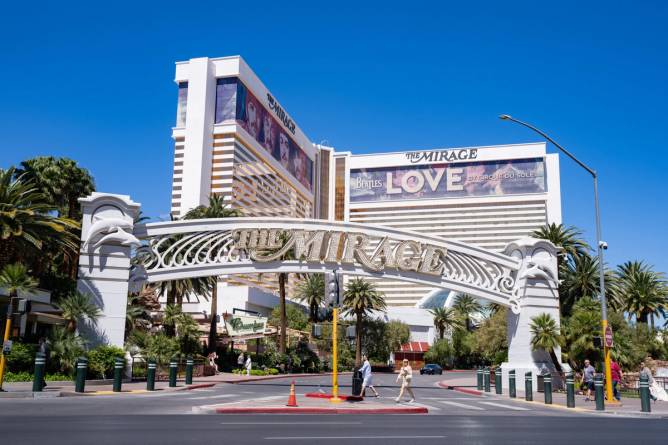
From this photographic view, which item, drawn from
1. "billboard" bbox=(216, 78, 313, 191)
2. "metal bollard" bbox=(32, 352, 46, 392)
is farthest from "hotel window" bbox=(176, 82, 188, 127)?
"metal bollard" bbox=(32, 352, 46, 392)

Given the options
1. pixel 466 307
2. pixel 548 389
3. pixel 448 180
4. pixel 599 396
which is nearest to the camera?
pixel 599 396

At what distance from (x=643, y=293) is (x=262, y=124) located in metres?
105

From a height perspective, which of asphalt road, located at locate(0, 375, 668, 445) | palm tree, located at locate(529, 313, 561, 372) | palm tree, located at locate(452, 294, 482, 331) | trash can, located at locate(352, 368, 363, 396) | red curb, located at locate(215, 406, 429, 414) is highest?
palm tree, located at locate(452, 294, 482, 331)

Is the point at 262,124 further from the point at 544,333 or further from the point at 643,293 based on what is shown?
the point at 544,333

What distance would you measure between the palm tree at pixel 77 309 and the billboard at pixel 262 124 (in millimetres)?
100214

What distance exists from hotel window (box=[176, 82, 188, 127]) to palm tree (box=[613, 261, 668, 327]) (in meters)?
93.3

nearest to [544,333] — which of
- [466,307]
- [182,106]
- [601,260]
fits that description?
[601,260]

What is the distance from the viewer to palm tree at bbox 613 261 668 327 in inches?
2131

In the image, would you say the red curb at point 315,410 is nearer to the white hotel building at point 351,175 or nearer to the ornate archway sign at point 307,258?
the ornate archway sign at point 307,258

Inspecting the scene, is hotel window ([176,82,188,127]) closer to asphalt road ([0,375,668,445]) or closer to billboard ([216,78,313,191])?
billboard ([216,78,313,191])

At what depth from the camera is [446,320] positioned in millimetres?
96938

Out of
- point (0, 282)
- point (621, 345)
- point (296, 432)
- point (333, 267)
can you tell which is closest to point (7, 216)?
point (0, 282)

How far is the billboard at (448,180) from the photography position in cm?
18150

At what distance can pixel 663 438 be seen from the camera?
12922mm
